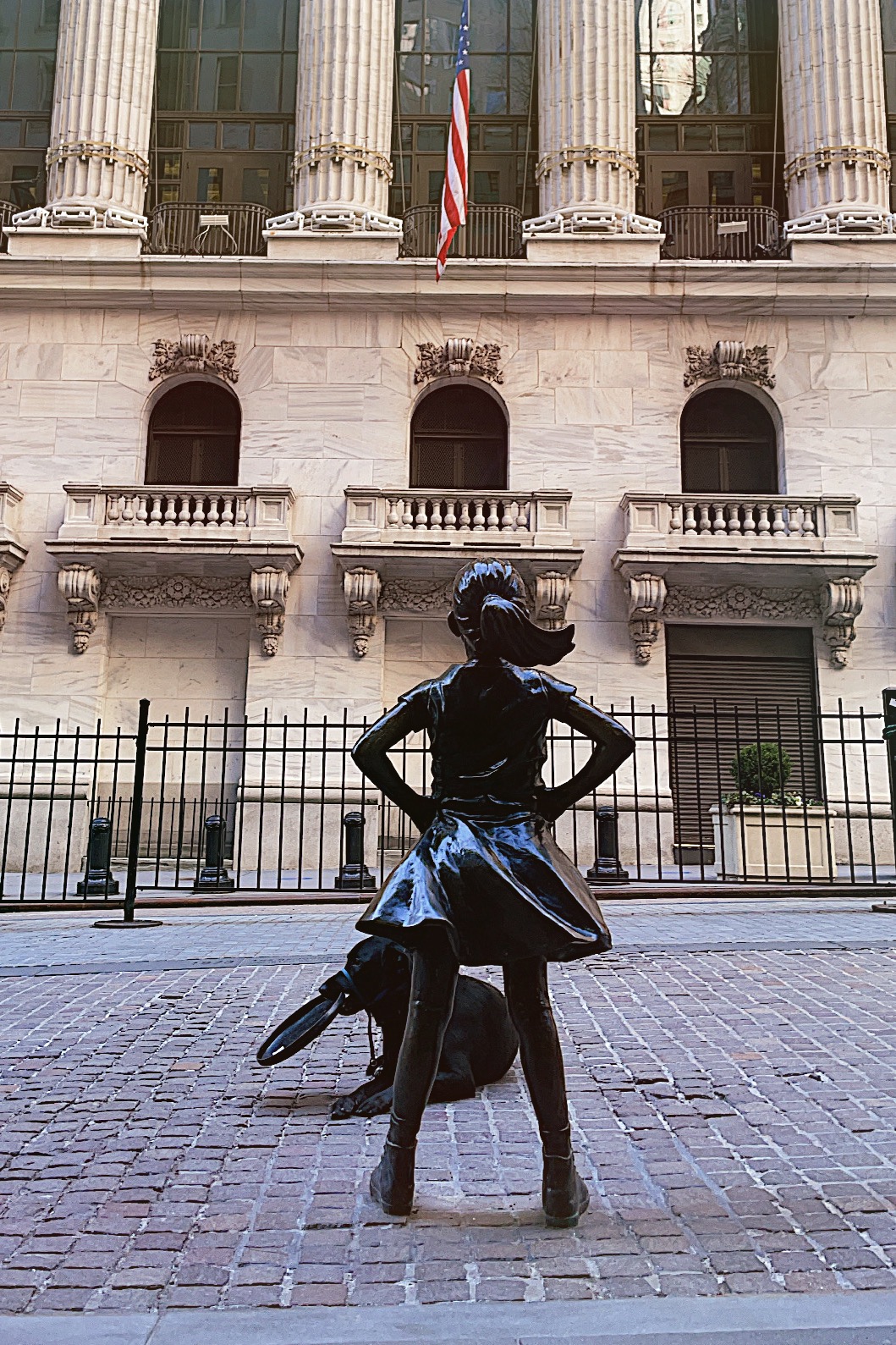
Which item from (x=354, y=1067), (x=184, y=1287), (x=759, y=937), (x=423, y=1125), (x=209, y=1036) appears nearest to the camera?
(x=184, y=1287)

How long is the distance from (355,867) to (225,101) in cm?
1741

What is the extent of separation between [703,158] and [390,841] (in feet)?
52.1

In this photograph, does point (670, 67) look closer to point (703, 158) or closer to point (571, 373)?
point (703, 158)

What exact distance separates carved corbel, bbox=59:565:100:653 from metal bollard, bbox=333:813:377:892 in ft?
21.3

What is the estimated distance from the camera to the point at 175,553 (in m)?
16.6

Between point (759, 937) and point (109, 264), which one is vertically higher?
point (109, 264)

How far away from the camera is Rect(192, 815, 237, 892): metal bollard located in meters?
11.8

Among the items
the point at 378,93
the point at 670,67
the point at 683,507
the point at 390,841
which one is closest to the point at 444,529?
the point at 683,507

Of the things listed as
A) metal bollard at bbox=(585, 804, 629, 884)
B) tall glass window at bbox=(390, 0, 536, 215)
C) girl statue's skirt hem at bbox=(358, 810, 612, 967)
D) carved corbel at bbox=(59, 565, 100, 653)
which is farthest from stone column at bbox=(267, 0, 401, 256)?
girl statue's skirt hem at bbox=(358, 810, 612, 967)

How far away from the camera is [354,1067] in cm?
441

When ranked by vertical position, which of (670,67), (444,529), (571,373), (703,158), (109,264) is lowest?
(444,529)

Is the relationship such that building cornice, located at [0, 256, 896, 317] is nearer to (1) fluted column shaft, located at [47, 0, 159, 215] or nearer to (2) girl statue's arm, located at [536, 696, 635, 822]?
(1) fluted column shaft, located at [47, 0, 159, 215]

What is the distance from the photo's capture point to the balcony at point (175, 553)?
16719 millimetres

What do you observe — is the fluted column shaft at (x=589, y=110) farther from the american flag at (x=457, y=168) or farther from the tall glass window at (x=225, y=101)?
the tall glass window at (x=225, y=101)
